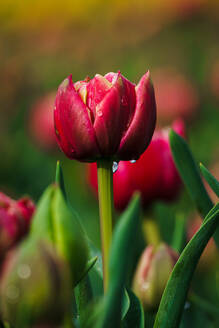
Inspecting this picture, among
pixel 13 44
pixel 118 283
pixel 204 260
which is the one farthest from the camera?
pixel 13 44

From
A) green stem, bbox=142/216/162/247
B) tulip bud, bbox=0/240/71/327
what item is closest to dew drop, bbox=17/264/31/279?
tulip bud, bbox=0/240/71/327

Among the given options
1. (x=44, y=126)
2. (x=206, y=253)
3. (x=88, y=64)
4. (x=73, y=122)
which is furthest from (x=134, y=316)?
(x=88, y=64)

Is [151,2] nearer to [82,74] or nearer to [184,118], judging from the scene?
[82,74]

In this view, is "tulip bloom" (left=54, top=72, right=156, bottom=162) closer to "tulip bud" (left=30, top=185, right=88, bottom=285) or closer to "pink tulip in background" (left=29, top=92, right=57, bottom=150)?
"tulip bud" (left=30, top=185, right=88, bottom=285)

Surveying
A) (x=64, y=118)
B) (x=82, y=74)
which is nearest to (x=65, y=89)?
(x=64, y=118)

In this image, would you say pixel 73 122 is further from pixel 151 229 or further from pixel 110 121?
pixel 151 229

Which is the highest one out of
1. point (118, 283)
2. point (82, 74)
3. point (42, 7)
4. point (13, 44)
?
point (42, 7)
